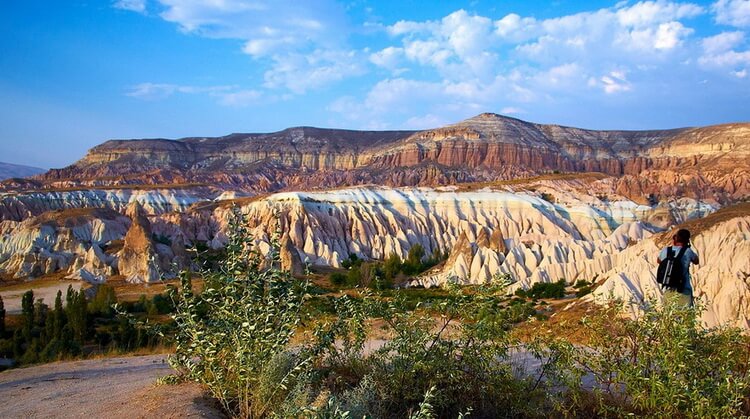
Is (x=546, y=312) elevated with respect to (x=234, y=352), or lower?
lower

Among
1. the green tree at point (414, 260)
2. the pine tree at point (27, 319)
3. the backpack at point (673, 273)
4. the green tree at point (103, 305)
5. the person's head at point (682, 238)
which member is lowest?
the green tree at point (414, 260)

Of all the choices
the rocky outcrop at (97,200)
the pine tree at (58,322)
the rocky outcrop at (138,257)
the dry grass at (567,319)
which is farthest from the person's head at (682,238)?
the rocky outcrop at (97,200)

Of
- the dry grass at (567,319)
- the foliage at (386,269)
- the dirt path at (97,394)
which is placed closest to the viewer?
the dirt path at (97,394)

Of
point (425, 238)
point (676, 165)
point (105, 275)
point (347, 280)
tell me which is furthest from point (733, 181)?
point (105, 275)

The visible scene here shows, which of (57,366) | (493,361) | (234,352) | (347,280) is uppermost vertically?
(234,352)

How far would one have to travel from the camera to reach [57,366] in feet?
33.5

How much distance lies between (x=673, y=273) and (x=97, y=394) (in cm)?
800

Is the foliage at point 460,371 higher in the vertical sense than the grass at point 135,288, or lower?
higher

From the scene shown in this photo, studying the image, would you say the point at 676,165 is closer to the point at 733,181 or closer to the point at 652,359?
the point at 733,181

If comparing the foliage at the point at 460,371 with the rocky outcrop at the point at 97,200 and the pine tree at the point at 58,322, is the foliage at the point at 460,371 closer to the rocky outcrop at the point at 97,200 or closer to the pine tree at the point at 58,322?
the pine tree at the point at 58,322

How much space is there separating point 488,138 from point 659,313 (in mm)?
110447

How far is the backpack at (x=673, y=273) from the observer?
24.9 ft

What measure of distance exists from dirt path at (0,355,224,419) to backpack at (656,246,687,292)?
6157mm

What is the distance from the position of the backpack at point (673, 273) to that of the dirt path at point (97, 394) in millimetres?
6157
